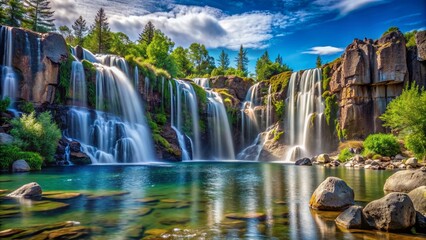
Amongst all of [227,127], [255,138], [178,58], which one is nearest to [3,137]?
[227,127]

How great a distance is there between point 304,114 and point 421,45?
17.0 m

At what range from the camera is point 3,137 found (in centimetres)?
2339

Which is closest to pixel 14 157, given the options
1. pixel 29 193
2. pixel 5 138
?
pixel 5 138

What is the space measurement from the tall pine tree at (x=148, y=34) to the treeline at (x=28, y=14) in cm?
2096

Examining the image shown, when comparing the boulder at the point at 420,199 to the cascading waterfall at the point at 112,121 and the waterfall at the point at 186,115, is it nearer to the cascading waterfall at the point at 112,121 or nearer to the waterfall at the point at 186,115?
the cascading waterfall at the point at 112,121

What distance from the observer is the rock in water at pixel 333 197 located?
33.7 ft

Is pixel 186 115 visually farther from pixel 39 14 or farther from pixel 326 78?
pixel 39 14

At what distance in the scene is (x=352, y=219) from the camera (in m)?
8.20

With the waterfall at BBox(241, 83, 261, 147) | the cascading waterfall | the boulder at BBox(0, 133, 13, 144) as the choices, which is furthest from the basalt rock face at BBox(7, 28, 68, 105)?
the waterfall at BBox(241, 83, 261, 147)

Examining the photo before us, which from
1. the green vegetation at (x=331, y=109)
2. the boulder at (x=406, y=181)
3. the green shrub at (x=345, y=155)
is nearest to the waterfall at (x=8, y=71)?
the boulder at (x=406, y=181)

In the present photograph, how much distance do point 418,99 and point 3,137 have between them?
116ft

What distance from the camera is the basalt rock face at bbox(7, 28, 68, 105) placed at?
3203 cm

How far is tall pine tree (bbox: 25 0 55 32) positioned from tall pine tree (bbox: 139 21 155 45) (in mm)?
21123

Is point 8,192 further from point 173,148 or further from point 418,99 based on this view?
point 418,99
